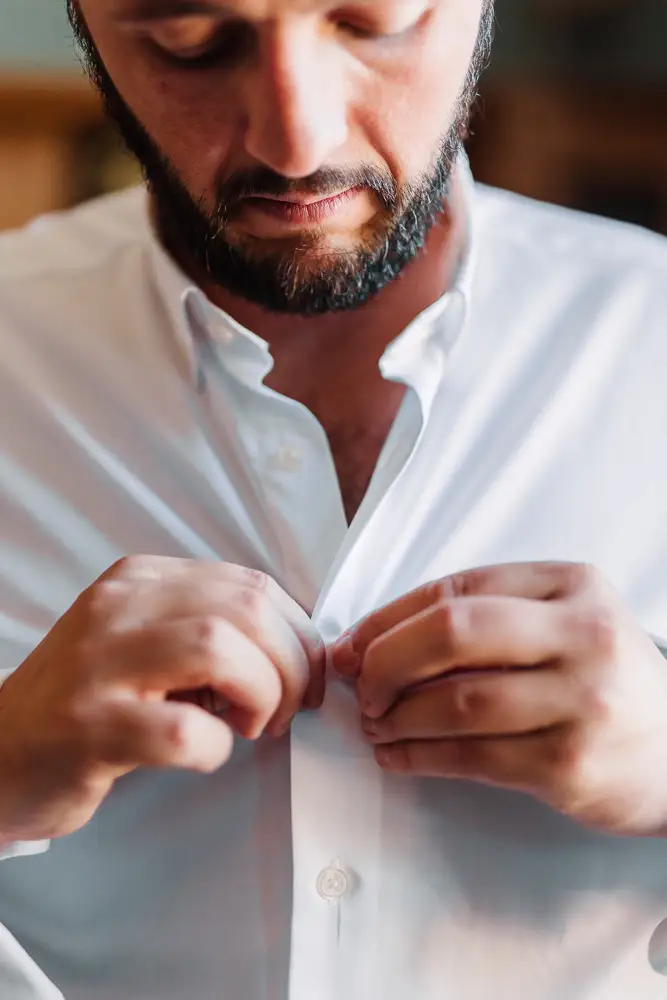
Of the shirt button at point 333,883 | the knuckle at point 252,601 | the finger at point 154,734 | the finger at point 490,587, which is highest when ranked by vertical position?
the knuckle at point 252,601

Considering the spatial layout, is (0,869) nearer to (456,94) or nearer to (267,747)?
(267,747)

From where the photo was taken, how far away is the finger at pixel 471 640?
1.35 ft

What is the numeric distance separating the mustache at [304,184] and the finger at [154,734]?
26cm

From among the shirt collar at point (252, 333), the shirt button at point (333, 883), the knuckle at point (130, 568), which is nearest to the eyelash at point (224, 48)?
the shirt collar at point (252, 333)

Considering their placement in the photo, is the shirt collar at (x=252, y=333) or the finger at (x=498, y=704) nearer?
the finger at (x=498, y=704)

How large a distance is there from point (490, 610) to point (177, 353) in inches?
12.1

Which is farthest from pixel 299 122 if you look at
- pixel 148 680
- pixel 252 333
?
pixel 148 680

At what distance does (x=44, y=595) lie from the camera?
59 cm

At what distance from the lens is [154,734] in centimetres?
41

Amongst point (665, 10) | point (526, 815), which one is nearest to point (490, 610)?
point (526, 815)

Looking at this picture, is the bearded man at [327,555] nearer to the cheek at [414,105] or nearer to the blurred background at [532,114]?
the cheek at [414,105]

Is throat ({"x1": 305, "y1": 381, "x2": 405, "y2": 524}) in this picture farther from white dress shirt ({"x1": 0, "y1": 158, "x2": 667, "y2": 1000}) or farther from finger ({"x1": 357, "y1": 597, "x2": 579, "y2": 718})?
finger ({"x1": 357, "y1": 597, "x2": 579, "y2": 718})

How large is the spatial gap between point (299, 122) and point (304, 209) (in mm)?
54

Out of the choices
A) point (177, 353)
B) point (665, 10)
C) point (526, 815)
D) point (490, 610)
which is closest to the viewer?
point (490, 610)
